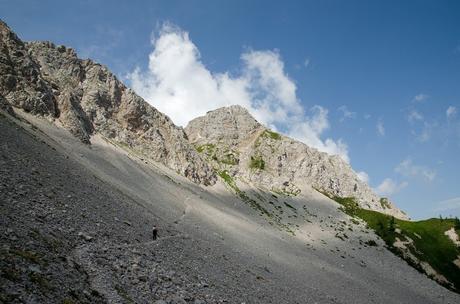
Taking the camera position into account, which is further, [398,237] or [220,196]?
[398,237]

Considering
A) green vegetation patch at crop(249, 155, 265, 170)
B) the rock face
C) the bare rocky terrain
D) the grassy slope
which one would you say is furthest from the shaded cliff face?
the grassy slope

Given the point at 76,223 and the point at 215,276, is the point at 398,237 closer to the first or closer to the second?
the point at 215,276

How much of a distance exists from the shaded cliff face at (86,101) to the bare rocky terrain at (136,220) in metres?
0.37

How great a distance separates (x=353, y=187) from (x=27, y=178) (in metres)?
176

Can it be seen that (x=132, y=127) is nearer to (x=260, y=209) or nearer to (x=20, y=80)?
(x=20, y=80)

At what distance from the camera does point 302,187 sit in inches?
6476

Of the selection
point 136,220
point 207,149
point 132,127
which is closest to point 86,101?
point 132,127

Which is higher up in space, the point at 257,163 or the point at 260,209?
the point at 257,163

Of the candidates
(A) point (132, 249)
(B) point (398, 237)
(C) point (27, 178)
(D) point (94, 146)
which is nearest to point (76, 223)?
(A) point (132, 249)

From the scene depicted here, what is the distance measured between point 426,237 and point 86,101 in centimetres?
11943

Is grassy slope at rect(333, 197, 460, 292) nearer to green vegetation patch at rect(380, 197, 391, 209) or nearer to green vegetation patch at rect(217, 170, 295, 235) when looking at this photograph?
green vegetation patch at rect(217, 170, 295, 235)

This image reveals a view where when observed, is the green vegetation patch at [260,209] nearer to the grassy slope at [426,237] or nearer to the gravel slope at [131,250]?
the gravel slope at [131,250]

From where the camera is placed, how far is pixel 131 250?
1053 inches

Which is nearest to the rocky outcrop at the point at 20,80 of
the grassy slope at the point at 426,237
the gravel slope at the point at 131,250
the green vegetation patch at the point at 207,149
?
the gravel slope at the point at 131,250
